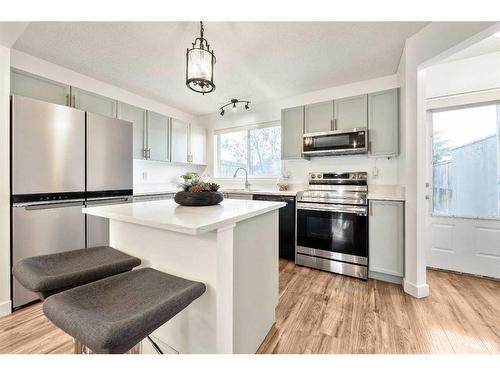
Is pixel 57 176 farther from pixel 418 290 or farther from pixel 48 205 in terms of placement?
pixel 418 290

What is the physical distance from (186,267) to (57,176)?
5.95ft

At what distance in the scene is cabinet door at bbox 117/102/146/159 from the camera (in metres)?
2.97

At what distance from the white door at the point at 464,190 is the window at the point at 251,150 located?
6.81 ft

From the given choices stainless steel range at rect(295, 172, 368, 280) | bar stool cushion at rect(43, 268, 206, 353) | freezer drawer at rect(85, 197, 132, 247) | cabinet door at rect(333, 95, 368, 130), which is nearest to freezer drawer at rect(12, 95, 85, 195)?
freezer drawer at rect(85, 197, 132, 247)

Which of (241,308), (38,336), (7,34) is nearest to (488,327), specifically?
(241,308)

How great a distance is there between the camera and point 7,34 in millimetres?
1625

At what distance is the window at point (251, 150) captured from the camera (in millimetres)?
3732

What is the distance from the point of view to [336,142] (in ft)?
9.18

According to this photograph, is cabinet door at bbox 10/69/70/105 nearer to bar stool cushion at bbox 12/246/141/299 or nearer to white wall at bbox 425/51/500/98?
bar stool cushion at bbox 12/246/141/299

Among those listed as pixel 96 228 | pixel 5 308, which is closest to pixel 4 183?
pixel 96 228

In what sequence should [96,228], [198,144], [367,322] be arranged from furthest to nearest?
[198,144], [96,228], [367,322]

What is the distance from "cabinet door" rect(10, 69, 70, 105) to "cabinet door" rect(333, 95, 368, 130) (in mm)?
3231

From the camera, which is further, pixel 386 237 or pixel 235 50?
pixel 386 237
